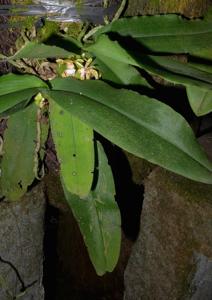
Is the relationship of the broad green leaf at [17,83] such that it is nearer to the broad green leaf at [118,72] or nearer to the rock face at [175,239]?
the broad green leaf at [118,72]

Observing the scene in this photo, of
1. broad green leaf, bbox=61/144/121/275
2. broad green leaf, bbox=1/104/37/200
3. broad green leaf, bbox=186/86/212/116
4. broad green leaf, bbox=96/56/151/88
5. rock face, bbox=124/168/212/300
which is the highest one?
broad green leaf, bbox=96/56/151/88

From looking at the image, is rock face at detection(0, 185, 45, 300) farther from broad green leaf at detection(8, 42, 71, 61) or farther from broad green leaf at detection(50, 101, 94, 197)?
broad green leaf at detection(8, 42, 71, 61)

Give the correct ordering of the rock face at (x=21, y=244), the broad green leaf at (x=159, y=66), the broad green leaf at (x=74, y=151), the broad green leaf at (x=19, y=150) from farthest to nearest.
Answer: the rock face at (x=21, y=244)
the broad green leaf at (x=19, y=150)
the broad green leaf at (x=74, y=151)
the broad green leaf at (x=159, y=66)

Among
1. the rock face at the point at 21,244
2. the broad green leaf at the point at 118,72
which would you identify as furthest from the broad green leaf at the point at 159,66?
the rock face at the point at 21,244

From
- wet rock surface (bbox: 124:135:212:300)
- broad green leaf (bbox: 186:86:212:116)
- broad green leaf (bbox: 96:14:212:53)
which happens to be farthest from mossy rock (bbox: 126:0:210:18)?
wet rock surface (bbox: 124:135:212:300)

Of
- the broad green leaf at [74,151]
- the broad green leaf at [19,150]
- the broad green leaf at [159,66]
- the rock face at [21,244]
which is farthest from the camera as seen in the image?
the rock face at [21,244]

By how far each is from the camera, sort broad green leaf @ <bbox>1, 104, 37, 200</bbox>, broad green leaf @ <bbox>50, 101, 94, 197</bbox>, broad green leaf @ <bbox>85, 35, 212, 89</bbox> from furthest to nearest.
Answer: broad green leaf @ <bbox>1, 104, 37, 200</bbox> < broad green leaf @ <bbox>50, 101, 94, 197</bbox> < broad green leaf @ <bbox>85, 35, 212, 89</bbox>

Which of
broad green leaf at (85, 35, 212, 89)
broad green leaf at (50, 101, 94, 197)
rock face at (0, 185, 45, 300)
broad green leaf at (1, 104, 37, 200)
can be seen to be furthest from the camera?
rock face at (0, 185, 45, 300)
